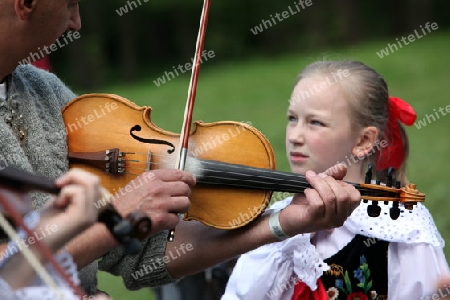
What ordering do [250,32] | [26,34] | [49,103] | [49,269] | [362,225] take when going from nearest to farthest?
[49,269] → [26,34] → [49,103] → [362,225] → [250,32]

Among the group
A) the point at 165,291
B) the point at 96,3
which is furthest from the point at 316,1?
the point at 165,291

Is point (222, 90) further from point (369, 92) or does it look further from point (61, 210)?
point (61, 210)

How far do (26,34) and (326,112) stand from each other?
1157 mm

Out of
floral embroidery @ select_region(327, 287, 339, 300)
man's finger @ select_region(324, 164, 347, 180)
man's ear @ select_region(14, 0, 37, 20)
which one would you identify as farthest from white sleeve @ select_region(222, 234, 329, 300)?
man's ear @ select_region(14, 0, 37, 20)

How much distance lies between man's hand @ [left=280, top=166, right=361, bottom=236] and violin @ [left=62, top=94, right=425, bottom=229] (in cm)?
6

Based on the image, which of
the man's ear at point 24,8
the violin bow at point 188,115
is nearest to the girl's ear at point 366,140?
the violin bow at point 188,115

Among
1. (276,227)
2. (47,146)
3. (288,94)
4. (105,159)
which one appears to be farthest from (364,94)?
(288,94)

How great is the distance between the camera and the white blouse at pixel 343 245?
3.06 metres

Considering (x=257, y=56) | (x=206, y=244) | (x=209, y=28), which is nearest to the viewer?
(x=206, y=244)

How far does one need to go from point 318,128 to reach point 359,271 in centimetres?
53

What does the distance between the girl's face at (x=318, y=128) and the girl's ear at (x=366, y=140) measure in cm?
2

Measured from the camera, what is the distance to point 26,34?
2514 mm

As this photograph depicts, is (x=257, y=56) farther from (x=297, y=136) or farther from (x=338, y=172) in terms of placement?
(x=338, y=172)

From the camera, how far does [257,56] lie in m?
24.2
